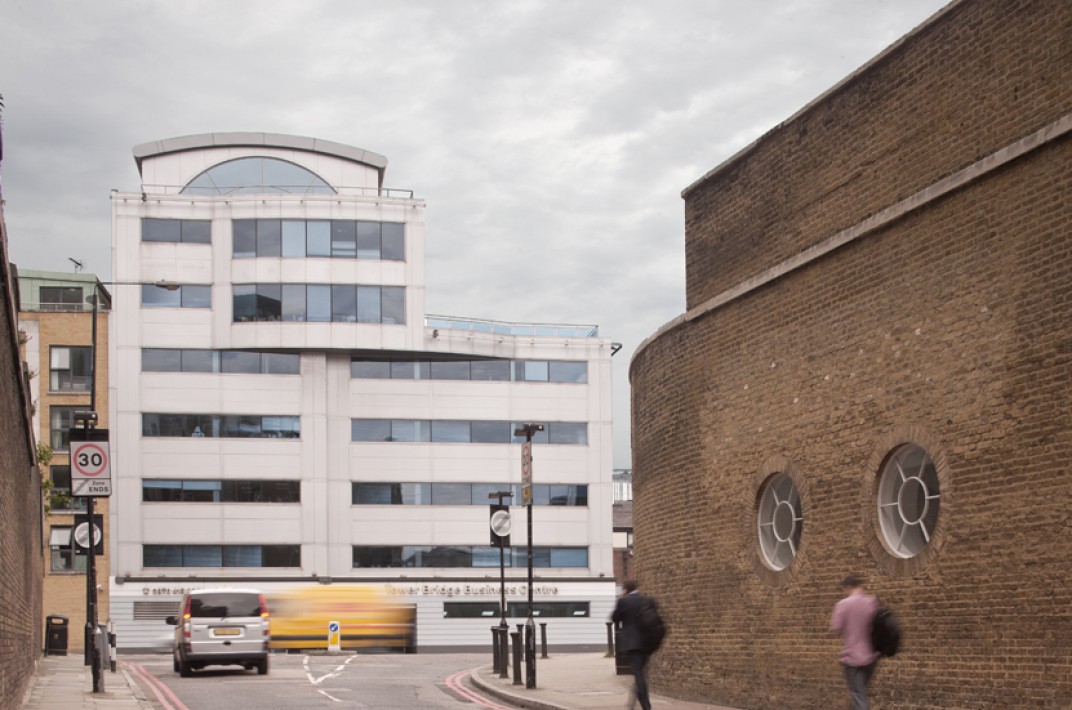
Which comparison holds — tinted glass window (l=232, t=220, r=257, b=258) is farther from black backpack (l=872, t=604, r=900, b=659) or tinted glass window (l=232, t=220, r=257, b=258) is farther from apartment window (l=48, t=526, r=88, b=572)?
black backpack (l=872, t=604, r=900, b=659)

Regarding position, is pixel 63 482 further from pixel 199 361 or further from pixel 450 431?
pixel 450 431

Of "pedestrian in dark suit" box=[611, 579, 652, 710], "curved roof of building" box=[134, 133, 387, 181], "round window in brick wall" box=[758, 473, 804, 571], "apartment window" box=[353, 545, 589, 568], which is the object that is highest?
"curved roof of building" box=[134, 133, 387, 181]

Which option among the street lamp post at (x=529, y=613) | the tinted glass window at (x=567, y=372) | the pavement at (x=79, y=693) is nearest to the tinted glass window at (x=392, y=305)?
the tinted glass window at (x=567, y=372)

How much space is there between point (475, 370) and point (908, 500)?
4986 centimetres

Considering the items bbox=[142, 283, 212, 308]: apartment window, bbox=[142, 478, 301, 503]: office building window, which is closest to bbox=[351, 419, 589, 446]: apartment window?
bbox=[142, 478, 301, 503]: office building window

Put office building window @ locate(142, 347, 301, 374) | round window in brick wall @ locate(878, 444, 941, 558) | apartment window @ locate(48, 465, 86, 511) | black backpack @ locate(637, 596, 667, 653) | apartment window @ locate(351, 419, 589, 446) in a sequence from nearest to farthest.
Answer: round window in brick wall @ locate(878, 444, 941, 558), black backpack @ locate(637, 596, 667, 653), apartment window @ locate(48, 465, 86, 511), office building window @ locate(142, 347, 301, 374), apartment window @ locate(351, 419, 589, 446)

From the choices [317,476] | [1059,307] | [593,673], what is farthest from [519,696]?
[317,476]

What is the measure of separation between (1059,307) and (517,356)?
5270cm

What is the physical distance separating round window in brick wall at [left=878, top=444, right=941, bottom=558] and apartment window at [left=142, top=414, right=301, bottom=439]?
48.5 metres

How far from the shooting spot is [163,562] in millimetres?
60125

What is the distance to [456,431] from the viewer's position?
63969mm

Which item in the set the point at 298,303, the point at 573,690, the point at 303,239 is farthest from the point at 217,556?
the point at 573,690

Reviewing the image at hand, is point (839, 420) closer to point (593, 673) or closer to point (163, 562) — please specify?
point (593, 673)

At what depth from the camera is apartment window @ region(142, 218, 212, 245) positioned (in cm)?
6134
